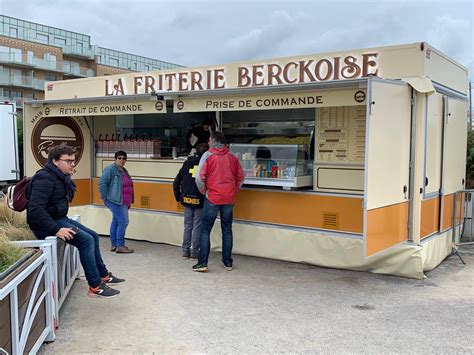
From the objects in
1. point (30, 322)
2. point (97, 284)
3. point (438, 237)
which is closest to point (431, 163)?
point (438, 237)

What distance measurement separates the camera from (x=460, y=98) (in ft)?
21.9

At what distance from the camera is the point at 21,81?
44969 millimetres

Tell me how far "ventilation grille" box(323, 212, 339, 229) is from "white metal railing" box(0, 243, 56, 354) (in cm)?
327

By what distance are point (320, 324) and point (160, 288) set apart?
1.80 m

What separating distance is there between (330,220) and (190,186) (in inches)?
70.2

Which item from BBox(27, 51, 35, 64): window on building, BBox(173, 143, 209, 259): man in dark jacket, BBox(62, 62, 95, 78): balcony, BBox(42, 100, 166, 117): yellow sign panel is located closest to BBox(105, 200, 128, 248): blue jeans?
BBox(173, 143, 209, 259): man in dark jacket

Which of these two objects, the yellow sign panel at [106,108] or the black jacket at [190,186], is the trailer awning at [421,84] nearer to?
the black jacket at [190,186]

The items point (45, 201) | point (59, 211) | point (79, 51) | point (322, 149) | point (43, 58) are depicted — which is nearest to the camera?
point (45, 201)

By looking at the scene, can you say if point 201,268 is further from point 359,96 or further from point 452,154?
point 452,154

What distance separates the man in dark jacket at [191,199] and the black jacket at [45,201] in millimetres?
2245

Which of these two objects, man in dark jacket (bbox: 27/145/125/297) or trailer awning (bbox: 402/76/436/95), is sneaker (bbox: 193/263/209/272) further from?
trailer awning (bbox: 402/76/436/95)

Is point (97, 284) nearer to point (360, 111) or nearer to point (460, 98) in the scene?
point (360, 111)

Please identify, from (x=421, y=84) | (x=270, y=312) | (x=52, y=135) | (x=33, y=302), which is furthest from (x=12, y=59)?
(x=33, y=302)

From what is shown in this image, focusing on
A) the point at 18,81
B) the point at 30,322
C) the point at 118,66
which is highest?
the point at 118,66
